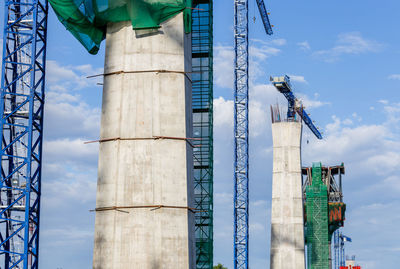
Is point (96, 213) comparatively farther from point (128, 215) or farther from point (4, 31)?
point (4, 31)

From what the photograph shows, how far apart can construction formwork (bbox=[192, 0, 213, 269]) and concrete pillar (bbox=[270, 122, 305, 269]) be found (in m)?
18.6

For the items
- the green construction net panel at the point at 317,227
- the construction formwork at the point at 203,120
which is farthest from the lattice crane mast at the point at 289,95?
the construction formwork at the point at 203,120

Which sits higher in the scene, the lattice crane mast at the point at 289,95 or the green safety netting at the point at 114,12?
the lattice crane mast at the point at 289,95

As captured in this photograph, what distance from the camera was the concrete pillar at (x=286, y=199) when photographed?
83.1 m

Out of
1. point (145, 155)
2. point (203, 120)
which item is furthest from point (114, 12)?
point (203, 120)

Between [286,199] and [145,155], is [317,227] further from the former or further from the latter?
[145,155]

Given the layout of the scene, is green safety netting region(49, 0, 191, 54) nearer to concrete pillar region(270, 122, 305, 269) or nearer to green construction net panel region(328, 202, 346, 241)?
concrete pillar region(270, 122, 305, 269)

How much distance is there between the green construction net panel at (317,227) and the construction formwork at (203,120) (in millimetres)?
38889

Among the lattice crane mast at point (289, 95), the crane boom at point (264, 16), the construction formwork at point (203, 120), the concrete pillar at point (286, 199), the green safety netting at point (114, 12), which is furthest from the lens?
the crane boom at point (264, 16)

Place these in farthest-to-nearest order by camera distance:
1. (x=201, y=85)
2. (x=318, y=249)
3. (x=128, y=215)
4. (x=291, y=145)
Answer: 1. (x=318, y=249)
2. (x=291, y=145)
3. (x=201, y=85)
4. (x=128, y=215)

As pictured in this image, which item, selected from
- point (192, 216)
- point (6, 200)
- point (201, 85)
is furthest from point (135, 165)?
point (201, 85)

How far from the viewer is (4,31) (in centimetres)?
4881

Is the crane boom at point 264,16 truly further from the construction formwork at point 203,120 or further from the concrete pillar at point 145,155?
the concrete pillar at point 145,155

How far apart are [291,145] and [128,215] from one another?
54181 millimetres
